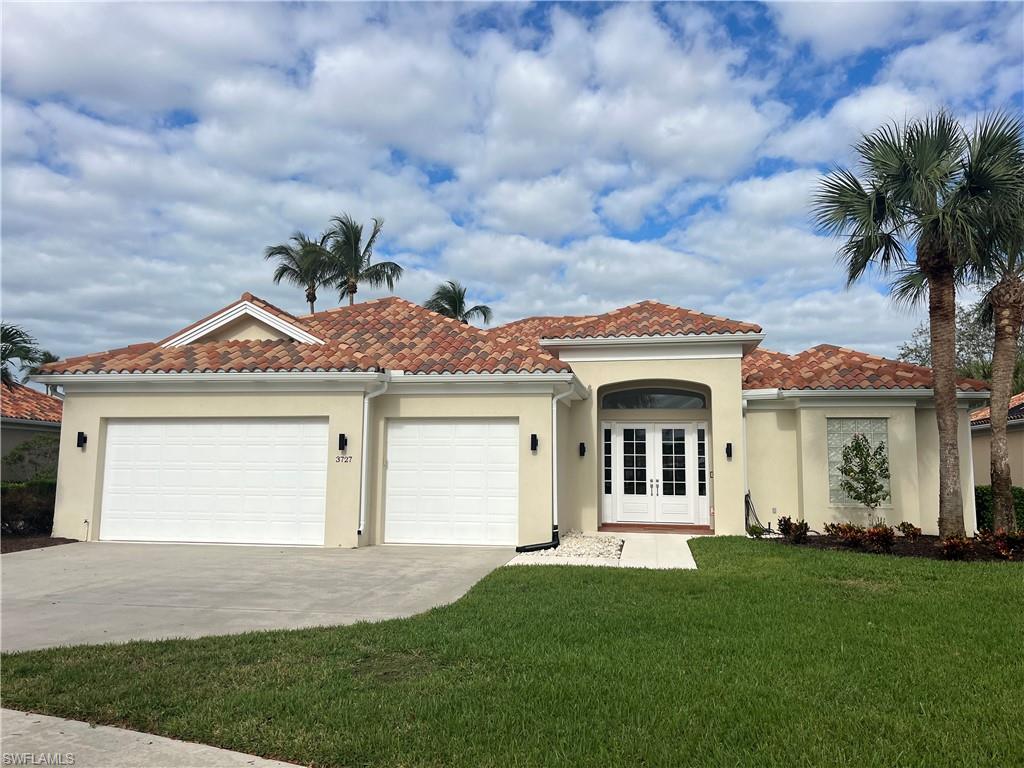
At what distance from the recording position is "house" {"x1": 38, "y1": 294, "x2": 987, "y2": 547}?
12.9 metres

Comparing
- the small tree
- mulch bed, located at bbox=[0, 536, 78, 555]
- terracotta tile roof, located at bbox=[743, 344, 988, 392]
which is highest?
terracotta tile roof, located at bbox=[743, 344, 988, 392]

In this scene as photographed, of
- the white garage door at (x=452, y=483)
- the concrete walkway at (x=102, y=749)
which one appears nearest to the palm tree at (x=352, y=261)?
the white garage door at (x=452, y=483)

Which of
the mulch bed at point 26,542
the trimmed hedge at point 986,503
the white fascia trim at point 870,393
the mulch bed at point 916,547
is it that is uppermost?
the white fascia trim at point 870,393

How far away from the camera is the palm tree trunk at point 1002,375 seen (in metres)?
11.9

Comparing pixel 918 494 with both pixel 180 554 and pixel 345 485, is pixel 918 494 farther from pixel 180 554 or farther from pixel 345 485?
pixel 180 554

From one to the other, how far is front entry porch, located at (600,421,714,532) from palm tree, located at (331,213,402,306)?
1993 cm

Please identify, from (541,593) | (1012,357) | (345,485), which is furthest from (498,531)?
(1012,357)

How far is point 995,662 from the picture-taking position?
18.7ft

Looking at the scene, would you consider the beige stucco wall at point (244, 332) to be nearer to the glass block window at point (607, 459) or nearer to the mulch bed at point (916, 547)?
the glass block window at point (607, 459)

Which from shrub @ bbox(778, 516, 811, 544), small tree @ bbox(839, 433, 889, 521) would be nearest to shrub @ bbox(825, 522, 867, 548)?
shrub @ bbox(778, 516, 811, 544)

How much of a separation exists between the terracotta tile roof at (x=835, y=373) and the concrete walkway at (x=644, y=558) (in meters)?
4.37

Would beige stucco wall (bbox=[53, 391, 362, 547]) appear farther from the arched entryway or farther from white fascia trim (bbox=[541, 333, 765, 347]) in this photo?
the arched entryway

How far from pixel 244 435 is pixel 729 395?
9.99 m

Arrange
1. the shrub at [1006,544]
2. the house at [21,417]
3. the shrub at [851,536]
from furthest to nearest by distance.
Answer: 1. the house at [21,417]
2. the shrub at [851,536]
3. the shrub at [1006,544]
